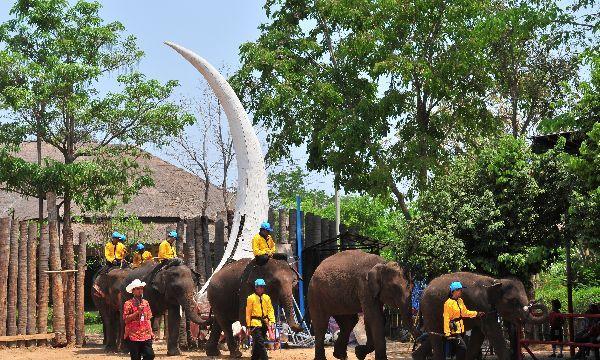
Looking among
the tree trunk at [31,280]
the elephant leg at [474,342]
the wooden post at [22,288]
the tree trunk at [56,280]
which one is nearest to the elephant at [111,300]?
the tree trunk at [56,280]

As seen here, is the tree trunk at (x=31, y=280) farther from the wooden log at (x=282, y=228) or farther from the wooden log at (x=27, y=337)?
the wooden log at (x=282, y=228)

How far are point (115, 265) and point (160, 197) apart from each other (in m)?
15.5

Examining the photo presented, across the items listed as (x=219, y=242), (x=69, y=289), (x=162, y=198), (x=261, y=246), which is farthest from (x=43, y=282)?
(x=162, y=198)

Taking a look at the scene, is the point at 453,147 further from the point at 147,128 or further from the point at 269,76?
the point at 147,128

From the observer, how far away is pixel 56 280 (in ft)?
71.6

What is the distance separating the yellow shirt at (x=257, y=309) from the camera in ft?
52.6

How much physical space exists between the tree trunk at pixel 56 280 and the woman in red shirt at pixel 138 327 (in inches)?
285

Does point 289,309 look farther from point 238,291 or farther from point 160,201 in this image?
point 160,201

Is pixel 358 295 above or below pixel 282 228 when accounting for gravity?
below

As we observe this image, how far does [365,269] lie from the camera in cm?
1666

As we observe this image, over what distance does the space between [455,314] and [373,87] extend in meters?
11.0

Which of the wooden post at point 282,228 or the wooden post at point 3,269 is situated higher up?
the wooden post at point 282,228

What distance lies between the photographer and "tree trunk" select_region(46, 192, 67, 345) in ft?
71.3

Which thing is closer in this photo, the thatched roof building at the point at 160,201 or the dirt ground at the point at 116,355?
the dirt ground at the point at 116,355
